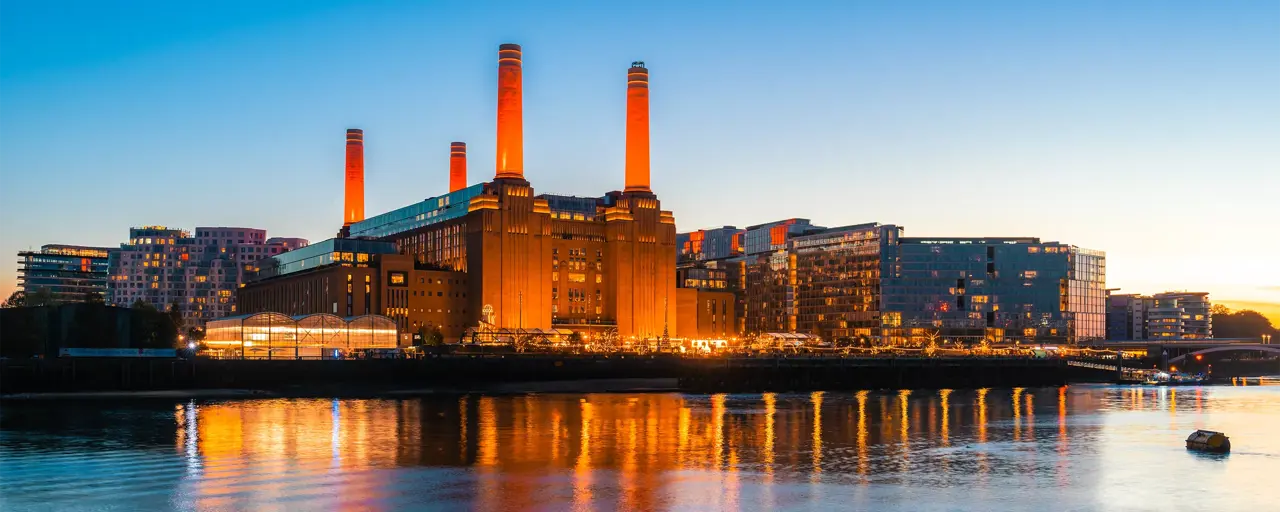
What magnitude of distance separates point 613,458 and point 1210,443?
35.7 metres

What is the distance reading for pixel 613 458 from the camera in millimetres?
60844

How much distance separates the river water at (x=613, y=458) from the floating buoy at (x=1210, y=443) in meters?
0.94

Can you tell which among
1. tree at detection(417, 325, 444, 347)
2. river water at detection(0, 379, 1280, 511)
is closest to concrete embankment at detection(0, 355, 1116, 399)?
river water at detection(0, 379, 1280, 511)

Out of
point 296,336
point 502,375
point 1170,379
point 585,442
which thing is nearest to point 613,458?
point 585,442

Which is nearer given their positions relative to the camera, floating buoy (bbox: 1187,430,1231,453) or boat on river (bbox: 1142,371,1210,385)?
floating buoy (bbox: 1187,430,1231,453)

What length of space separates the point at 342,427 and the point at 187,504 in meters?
32.8

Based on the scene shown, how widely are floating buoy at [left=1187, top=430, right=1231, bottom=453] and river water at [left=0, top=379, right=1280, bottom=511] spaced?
94 cm

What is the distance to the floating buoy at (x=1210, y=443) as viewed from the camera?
69000 millimetres

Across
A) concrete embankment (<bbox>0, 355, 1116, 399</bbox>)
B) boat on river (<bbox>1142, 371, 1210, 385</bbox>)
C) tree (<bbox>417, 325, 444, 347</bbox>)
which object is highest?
tree (<bbox>417, 325, 444, 347</bbox>)

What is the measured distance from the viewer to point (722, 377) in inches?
5719

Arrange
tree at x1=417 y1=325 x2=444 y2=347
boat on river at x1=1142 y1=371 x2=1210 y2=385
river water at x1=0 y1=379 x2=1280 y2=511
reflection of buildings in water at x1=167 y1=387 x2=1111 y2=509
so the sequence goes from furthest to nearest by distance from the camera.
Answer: tree at x1=417 y1=325 x2=444 y2=347 → boat on river at x1=1142 y1=371 x2=1210 y2=385 → reflection of buildings in water at x1=167 y1=387 x2=1111 y2=509 → river water at x1=0 y1=379 x2=1280 y2=511

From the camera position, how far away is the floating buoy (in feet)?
226

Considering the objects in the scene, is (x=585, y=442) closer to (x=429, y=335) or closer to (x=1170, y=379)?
(x=429, y=335)

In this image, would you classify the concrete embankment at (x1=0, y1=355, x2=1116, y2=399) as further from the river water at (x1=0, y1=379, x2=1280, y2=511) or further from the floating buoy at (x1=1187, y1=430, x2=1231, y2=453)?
the floating buoy at (x1=1187, y1=430, x2=1231, y2=453)
